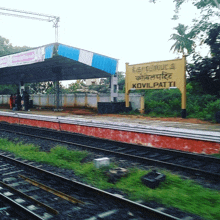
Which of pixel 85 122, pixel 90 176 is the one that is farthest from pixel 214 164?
pixel 85 122

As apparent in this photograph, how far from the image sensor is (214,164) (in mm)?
7031

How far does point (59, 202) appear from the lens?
4.61 metres

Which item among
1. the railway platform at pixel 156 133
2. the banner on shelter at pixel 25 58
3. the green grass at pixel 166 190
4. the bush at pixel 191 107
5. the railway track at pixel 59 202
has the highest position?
the banner on shelter at pixel 25 58

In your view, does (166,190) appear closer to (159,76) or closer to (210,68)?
(210,68)

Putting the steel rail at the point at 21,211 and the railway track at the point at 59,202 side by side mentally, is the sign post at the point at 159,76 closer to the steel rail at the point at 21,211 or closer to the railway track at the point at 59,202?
the railway track at the point at 59,202

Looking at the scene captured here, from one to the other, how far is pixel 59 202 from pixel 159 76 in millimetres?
12210

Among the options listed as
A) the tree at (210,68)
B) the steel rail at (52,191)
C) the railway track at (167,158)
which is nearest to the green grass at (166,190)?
the railway track at (167,158)

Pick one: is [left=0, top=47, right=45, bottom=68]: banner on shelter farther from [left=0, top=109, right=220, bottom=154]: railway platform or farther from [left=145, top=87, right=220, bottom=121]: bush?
[left=145, top=87, right=220, bottom=121]: bush

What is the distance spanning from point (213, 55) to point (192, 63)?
1292 mm

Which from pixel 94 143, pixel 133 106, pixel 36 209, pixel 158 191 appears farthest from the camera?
pixel 133 106

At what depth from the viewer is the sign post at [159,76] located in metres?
14.5

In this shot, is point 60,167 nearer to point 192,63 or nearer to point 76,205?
point 76,205

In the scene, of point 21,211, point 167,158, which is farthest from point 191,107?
point 21,211

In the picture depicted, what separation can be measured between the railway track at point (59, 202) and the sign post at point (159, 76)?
1063 centimetres
